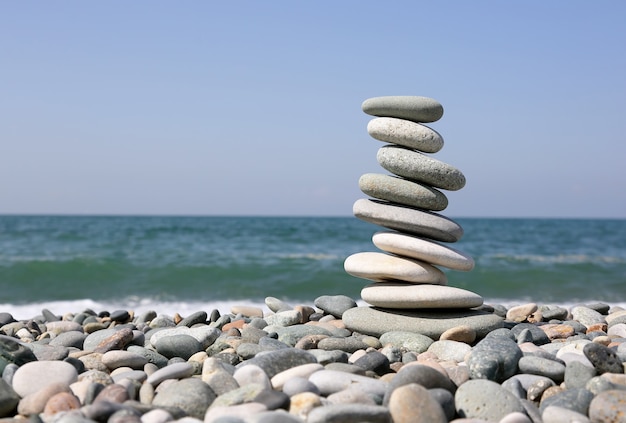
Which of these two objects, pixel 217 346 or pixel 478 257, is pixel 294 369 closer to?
pixel 217 346

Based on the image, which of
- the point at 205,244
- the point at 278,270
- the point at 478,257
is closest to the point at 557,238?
A: the point at 478,257

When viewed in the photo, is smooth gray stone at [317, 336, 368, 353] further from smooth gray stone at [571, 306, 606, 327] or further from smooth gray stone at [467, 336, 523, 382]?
smooth gray stone at [571, 306, 606, 327]

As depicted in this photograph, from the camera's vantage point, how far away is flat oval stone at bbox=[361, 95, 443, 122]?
5555 millimetres

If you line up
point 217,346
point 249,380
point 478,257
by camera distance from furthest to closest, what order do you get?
point 478,257 → point 217,346 → point 249,380

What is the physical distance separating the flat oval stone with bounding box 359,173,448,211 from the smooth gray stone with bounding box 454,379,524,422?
2.16m

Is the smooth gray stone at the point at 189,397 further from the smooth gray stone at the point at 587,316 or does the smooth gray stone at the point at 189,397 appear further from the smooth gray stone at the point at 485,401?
the smooth gray stone at the point at 587,316

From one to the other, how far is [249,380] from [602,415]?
6.49 feet

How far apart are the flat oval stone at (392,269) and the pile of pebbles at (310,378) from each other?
1.74 feet

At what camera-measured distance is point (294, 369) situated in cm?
381

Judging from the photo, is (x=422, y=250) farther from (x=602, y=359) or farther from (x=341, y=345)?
(x=602, y=359)

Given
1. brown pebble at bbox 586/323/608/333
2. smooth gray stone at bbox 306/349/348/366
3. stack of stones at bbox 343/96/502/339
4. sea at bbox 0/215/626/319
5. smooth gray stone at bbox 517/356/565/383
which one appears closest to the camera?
smooth gray stone at bbox 517/356/565/383

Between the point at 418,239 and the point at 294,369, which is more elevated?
the point at 418,239

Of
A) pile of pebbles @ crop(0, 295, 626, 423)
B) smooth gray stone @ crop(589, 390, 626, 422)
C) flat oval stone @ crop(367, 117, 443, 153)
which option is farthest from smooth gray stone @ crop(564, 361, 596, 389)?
flat oval stone @ crop(367, 117, 443, 153)

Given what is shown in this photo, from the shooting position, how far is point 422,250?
5.44 m
